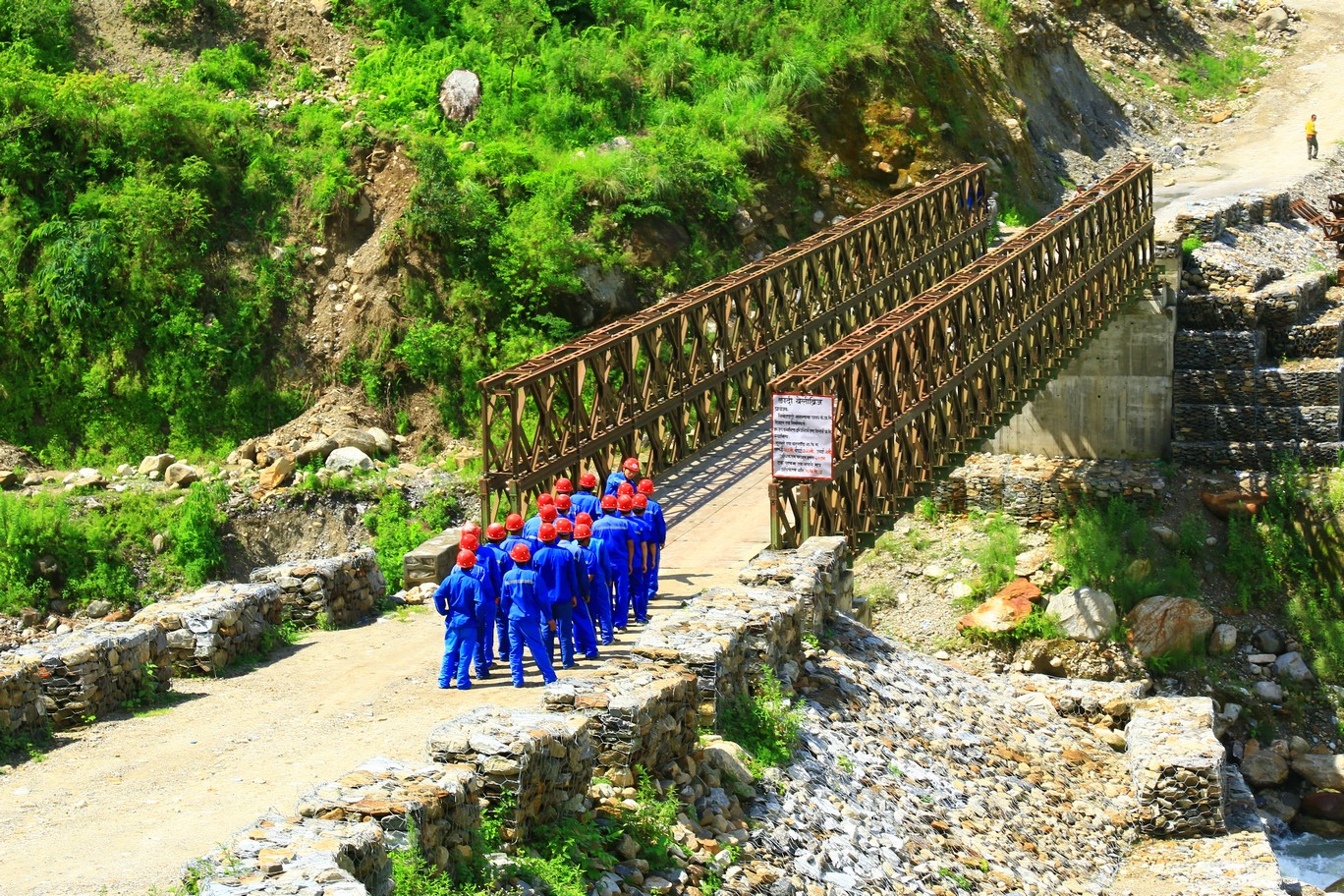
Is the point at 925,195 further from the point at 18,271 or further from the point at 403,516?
the point at 18,271

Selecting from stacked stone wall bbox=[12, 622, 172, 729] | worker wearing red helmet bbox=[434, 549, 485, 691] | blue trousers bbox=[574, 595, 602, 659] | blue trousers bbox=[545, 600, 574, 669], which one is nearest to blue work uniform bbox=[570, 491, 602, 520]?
blue trousers bbox=[574, 595, 602, 659]

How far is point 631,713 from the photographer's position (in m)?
11.6

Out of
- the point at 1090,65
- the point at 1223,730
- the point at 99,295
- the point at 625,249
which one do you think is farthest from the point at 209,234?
the point at 1090,65

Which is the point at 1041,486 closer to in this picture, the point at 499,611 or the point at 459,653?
the point at 499,611

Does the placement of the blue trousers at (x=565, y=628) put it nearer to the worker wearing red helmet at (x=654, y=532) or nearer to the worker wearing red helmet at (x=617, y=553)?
the worker wearing red helmet at (x=617, y=553)

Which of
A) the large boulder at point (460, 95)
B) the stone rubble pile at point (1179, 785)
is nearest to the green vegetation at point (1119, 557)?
the stone rubble pile at point (1179, 785)

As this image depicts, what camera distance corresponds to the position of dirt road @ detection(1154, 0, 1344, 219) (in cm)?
3997

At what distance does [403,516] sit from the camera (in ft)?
87.1

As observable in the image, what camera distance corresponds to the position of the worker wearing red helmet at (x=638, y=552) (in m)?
16.2

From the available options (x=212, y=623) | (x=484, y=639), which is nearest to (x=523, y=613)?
(x=484, y=639)

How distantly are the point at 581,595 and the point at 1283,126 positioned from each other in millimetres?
36436

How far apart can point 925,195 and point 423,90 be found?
10.2 m

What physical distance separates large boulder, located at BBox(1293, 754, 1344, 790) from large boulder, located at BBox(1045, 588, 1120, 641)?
3667mm

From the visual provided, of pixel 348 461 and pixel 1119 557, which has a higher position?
pixel 348 461
